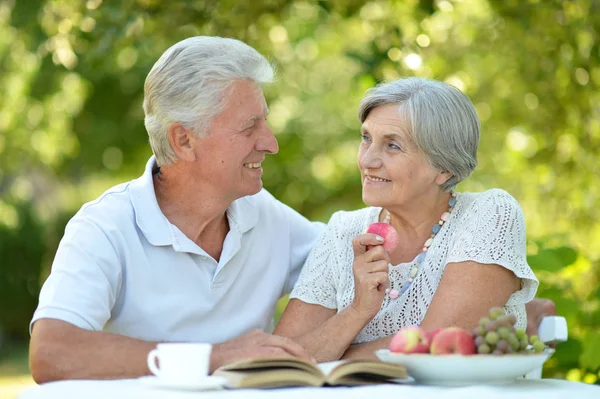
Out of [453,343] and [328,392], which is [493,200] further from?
[328,392]

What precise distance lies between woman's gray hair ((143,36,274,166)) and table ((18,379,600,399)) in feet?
4.13

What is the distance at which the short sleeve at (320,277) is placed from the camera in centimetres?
346

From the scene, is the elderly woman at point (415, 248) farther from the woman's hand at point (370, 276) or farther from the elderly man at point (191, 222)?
the elderly man at point (191, 222)

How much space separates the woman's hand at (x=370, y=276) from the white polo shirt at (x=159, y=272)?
1.78ft

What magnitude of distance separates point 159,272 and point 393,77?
219 centimetres

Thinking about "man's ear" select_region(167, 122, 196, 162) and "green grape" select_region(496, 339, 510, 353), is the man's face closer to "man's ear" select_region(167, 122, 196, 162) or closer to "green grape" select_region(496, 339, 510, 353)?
"man's ear" select_region(167, 122, 196, 162)

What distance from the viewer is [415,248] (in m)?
3.42

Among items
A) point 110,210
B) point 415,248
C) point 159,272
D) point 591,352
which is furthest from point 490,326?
point 591,352

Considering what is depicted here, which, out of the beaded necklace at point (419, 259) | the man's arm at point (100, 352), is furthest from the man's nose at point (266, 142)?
the man's arm at point (100, 352)

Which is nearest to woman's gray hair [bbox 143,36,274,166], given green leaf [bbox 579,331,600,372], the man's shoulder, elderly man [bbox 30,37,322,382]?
elderly man [bbox 30,37,322,382]

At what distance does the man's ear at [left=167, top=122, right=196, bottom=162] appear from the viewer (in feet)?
11.1

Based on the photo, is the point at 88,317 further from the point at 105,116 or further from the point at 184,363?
the point at 105,116

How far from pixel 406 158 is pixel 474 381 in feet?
3.77

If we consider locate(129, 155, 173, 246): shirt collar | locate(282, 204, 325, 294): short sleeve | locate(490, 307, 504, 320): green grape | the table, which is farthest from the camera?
locate(282, 204, 325, 294): short sleeve
